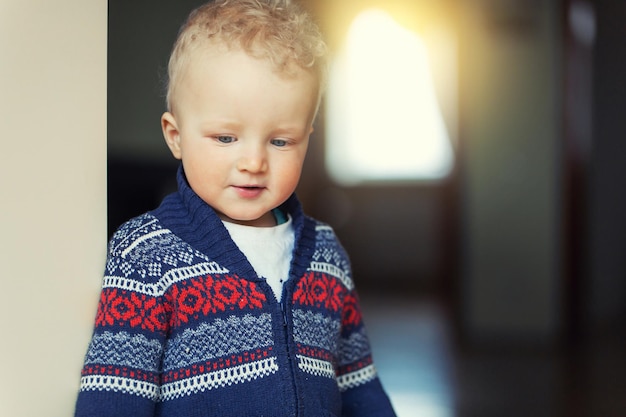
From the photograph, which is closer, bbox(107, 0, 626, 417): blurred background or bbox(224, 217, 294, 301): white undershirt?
bbox(224, 217, 294, 301): white undershirt

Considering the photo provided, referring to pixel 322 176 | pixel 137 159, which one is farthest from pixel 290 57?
pixel 322 176

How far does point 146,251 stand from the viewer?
867mm

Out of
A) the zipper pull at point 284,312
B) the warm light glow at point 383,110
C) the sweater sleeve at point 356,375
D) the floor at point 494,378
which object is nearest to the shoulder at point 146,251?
the zipper pull at point 284,312

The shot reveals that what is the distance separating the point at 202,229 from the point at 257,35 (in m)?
0.22

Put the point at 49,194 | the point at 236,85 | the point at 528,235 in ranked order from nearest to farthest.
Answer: the point at 49,194
the point at 236,85
the point at 528,235

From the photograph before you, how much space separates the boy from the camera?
84 centimetres

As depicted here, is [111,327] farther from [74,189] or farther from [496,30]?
[496,30]

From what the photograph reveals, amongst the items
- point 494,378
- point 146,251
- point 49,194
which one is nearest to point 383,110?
point 494,378

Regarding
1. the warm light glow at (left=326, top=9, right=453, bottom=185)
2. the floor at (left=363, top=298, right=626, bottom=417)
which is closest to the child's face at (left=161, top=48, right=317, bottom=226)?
the floor at (left=363, top=298, right=626, bottom=417)

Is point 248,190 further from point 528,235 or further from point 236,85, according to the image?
point 528,235

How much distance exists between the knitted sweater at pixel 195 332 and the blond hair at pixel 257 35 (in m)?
0.16

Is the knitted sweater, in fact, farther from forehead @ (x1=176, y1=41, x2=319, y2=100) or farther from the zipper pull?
forehead @ (x1=176, y1=41, x2=319, y2=100)

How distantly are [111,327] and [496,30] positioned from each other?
3.06m

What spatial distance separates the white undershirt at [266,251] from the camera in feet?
3.09
